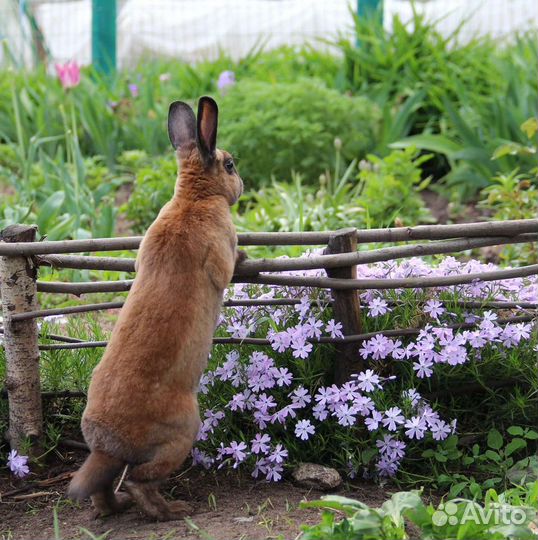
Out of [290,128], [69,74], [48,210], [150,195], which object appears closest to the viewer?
[48,210]

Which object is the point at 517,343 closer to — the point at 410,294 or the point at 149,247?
the point at 410,294

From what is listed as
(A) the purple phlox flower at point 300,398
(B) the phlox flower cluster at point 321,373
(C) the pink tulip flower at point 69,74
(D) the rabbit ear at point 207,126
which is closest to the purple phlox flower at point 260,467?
(B) the phlox flower cluster at point 321,373

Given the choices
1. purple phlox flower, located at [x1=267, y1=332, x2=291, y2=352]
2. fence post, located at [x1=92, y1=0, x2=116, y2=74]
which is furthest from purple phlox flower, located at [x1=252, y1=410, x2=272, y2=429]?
fence post, located at [x1=92, y1=0, x2=116, y2=74]

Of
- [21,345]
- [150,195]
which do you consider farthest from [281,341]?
[150,195]

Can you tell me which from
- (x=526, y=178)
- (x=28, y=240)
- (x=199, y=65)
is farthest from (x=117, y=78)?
(x=28, y=240)

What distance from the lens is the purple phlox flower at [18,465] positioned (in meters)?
3.14

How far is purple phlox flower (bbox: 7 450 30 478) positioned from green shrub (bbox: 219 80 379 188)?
345 cm

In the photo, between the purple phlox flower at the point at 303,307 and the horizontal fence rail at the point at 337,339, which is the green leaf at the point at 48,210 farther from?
the purple phlox flower at the point at 303,307

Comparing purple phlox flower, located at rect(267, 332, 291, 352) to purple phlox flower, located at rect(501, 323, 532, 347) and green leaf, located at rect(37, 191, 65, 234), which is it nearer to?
purple phlox flower, located at rect(501, 323, 532, 347)

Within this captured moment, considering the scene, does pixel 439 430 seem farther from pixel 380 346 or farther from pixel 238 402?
pixel 238 402

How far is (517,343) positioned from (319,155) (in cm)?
336

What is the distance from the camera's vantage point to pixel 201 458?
3162mm

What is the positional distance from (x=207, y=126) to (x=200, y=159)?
0.42 feet

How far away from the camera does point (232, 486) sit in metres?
3.13
